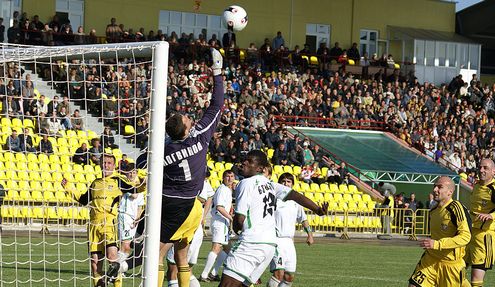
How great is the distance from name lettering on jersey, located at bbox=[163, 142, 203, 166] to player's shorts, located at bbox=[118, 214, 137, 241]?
2.99m

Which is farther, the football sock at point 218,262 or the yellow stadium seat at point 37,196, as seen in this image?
the yellow stadium seat at point 37,196

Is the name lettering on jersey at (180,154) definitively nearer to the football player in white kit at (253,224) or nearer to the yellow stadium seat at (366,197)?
the football player in white kit at (253,224)

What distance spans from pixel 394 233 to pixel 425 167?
7024 millimetres

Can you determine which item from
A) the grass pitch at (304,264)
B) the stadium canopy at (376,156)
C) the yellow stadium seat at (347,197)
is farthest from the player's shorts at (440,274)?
the stadium canopy at (376,156)

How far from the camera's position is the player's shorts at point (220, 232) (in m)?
16.2

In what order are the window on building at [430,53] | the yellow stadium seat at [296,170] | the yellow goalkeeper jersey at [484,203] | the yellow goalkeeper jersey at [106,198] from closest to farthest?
the yellow goalkeeper jersey at [106,198] < the yellow goalkeeper jersey at [484,203] < the yellow stadium seat at [296,170] < the window on building at [430,53]

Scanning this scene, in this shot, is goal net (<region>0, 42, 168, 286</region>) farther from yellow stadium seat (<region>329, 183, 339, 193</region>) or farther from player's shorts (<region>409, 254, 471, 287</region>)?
yellow stadium seat (<region>329, 183, 339, 193</region>)

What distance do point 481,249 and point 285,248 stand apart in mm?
2975

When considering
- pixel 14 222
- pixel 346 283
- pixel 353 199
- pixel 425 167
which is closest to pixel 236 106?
pixel 353 199

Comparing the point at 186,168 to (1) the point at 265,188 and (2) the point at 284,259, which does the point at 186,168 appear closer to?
(1) the point at 265,188

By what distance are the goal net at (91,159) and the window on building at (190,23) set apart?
22.5m

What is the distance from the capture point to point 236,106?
34.8 m

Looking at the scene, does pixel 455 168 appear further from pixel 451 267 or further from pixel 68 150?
pixel 451 267

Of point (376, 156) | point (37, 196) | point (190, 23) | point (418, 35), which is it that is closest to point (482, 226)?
point (37, 196)
